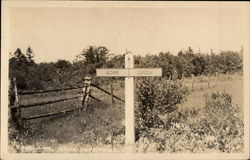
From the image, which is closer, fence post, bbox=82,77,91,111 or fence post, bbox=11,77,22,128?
fence post, bbox=11,77,22,128

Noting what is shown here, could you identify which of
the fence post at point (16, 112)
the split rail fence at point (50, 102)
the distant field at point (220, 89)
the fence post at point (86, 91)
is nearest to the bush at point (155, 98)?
the distant field at point (220, 89)

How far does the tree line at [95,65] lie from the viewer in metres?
5.34

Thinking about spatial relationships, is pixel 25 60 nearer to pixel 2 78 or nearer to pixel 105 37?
pixel 2 78

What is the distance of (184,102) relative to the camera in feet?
17.9

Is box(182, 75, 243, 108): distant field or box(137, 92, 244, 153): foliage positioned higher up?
box(182, 75, 243, 108): distant field

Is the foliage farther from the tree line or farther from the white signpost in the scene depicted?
the tree line

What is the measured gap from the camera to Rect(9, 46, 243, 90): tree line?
534 cm

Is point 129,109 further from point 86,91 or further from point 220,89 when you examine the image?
point 220,89

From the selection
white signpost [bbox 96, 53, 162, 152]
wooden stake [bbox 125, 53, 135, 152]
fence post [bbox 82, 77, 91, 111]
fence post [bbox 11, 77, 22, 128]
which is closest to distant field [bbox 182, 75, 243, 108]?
white signpost [bbox 96, 53, 162, 152]

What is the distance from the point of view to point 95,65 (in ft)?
17.6

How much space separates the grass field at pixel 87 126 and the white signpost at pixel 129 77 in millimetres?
89

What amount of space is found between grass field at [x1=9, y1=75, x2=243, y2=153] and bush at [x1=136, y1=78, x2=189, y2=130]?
10 centimetres

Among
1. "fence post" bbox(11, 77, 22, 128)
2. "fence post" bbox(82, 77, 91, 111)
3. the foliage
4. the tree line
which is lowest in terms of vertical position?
the foliage

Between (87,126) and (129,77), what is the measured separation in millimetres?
671
